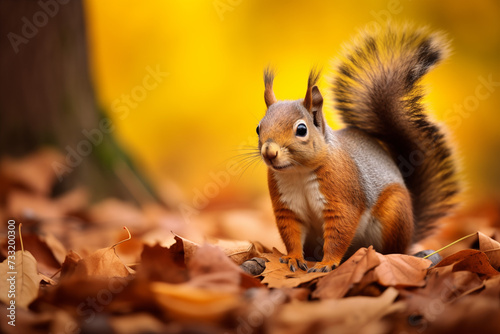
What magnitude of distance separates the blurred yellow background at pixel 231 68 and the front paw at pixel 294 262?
7.21 feet

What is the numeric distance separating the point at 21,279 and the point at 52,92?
1746 mm

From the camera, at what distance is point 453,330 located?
791 mm

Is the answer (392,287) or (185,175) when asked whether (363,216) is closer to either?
(392,287)

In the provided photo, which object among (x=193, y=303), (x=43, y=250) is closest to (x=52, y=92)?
(x=43, y=250)

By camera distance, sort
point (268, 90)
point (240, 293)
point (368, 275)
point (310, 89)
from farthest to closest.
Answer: point (268, 90) → point (310, 89) → point (368, 275) → point (240, 293)

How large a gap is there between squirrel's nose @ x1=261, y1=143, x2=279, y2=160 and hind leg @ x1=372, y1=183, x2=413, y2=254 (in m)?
0.39

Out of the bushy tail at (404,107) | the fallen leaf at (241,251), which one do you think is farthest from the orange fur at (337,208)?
the bushy tail at (404,107)

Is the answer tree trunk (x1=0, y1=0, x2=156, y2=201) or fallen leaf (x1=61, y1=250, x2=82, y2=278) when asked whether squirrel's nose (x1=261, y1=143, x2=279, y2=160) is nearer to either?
fallen leaf (x1=61, y1=250, x2=82, y2=278)

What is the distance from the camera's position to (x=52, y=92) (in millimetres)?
2539

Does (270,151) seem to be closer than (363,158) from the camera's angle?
Yes

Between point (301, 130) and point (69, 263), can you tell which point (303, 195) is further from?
point (69, 263)

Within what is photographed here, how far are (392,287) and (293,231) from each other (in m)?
0.39

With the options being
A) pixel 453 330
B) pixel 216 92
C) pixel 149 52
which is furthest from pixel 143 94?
pixel 453 330

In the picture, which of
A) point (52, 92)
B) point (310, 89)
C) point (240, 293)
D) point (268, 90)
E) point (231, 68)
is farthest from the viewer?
point (231, 68)
